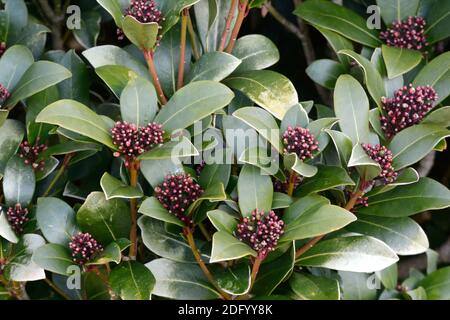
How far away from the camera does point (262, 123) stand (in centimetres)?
131

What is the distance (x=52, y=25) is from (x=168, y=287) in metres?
0.85

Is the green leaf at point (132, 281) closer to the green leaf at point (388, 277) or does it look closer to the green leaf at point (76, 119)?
the green leaf at point (76, 119)

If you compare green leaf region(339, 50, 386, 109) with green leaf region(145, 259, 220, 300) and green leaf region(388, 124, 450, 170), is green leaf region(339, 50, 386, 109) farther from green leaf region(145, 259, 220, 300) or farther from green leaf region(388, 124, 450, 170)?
green leaf region(145, 259, 220, 300)

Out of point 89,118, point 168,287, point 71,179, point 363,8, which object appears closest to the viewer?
point 89,118

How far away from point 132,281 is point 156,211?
159 millimetres

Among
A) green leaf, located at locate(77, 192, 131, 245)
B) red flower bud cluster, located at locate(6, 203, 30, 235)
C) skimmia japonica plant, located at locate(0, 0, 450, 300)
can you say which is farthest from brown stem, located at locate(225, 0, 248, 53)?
red flower bud cluster, located at locate(6, 203, 30, 235)

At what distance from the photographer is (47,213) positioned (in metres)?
1.36

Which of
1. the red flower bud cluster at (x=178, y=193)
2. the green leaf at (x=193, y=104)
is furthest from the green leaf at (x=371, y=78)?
the red flower bud cluster at (x=178, y=193)

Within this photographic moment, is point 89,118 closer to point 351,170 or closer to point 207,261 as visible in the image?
point 207,261

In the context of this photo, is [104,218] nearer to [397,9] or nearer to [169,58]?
[169,58]

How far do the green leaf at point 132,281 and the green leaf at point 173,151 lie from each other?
237mm

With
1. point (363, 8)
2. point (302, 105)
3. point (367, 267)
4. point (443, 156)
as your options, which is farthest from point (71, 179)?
point (443, 156)

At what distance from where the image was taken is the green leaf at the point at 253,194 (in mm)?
1308

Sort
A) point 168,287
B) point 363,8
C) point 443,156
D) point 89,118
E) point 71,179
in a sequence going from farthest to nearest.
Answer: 1. point 443,156
2. point 363,8
3. point 71,179
4. point 168,287
5. point 89,118
